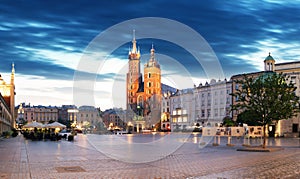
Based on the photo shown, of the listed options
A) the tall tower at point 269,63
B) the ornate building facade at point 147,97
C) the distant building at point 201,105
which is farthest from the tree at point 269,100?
the ornate building facade at point 147,97

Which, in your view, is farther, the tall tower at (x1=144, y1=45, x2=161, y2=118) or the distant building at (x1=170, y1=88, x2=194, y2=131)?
the tall tower at (x1=144, y1=45, x2=161, y2=118)

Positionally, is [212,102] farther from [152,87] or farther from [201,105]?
[152,87]

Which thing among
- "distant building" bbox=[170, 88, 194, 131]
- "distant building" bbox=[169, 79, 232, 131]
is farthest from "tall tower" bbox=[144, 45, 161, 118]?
"distant building" bbox=[170, 88, 194, 131]

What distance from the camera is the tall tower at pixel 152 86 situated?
158 m

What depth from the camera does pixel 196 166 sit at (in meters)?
17.4

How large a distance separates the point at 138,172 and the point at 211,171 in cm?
296

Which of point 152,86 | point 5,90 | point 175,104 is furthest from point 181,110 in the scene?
point 5,90

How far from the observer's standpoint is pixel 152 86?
536 ft

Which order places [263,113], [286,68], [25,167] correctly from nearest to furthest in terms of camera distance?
[25,167]
[263,113]
[286,68]

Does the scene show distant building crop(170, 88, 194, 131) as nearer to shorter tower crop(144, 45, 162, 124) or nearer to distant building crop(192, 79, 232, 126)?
distant building crop(192, 79, 232, 126)

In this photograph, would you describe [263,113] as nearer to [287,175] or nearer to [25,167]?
[287,175]

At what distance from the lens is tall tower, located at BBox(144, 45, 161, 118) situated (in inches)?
6210

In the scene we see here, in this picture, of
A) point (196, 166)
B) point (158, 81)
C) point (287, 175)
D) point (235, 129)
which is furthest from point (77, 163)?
point (158, 81)

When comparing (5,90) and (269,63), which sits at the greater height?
(269,63)
